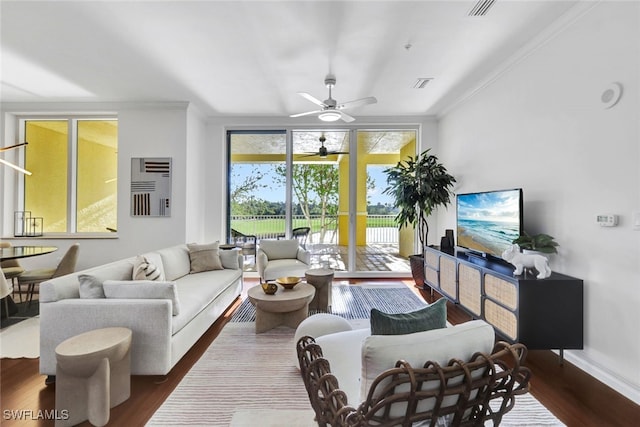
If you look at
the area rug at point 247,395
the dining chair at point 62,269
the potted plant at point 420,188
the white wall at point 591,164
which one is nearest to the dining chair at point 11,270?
the dining chair at point 62,269

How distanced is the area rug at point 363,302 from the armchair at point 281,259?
50 centimetres

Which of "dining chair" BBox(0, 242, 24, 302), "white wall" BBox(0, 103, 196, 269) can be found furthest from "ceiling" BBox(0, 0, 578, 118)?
"dining chair" BBox(0, 242, 24, 302)

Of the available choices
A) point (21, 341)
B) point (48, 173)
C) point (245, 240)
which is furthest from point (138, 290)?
point (48, 173)

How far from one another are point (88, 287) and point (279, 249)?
8.59ft

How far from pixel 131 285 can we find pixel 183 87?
9.46 ft

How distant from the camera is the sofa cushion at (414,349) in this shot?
863 mm

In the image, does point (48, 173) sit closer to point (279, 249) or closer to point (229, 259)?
point (229, 259)

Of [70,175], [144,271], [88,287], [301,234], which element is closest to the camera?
[88,287]

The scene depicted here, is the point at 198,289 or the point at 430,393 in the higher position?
the point at 430,393

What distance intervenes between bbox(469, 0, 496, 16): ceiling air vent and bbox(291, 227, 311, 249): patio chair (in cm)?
392

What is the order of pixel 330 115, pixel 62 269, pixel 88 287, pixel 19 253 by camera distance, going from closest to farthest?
pixel 88 287 < pixel 19 253 < pixel 62 269 < pixel 330 115

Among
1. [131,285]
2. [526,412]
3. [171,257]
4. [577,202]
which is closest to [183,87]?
[171,257]

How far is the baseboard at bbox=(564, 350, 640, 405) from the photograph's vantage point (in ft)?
6.17

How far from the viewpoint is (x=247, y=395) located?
194cm
